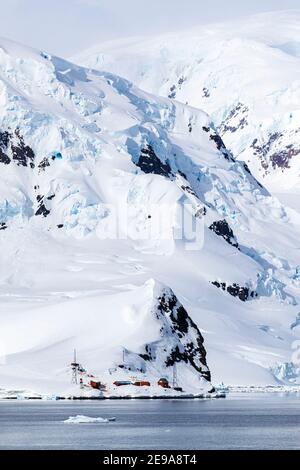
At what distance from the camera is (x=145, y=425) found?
640 feet

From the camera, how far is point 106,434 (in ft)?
589

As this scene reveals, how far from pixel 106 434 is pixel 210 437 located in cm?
1300
